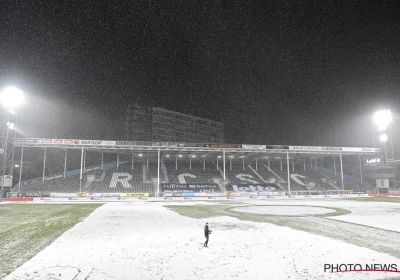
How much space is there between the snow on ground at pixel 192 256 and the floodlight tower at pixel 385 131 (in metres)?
54.6

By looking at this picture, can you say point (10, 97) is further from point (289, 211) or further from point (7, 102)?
point (289, 211)

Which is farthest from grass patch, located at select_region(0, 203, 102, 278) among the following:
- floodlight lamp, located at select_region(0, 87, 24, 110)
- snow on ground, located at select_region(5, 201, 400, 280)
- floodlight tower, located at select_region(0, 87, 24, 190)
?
floodlight lamp, located at select_region(0, 87, 24, 110)

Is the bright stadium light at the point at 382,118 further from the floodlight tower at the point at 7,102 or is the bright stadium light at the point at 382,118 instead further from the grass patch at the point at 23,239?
the floodlight tower at the point at 7,102

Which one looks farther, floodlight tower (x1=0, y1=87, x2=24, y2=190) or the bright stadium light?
the bright stadium light

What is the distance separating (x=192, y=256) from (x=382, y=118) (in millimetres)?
62529

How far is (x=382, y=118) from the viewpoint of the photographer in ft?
193

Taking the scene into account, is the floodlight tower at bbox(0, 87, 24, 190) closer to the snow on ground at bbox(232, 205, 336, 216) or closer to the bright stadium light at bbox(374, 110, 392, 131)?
the snow on ground at bbox(232, 205, 336, 216)

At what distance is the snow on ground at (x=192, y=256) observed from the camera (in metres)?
9.28

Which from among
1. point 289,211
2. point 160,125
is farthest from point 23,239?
point 160,125

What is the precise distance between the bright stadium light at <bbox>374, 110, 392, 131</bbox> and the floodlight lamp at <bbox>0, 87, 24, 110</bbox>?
226 ft

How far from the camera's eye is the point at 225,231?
1636 centimetres

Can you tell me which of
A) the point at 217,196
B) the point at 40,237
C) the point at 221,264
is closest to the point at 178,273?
the point at 221,264

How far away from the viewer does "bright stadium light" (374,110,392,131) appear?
57.5m

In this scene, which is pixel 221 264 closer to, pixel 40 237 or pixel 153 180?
pixel 40 237
